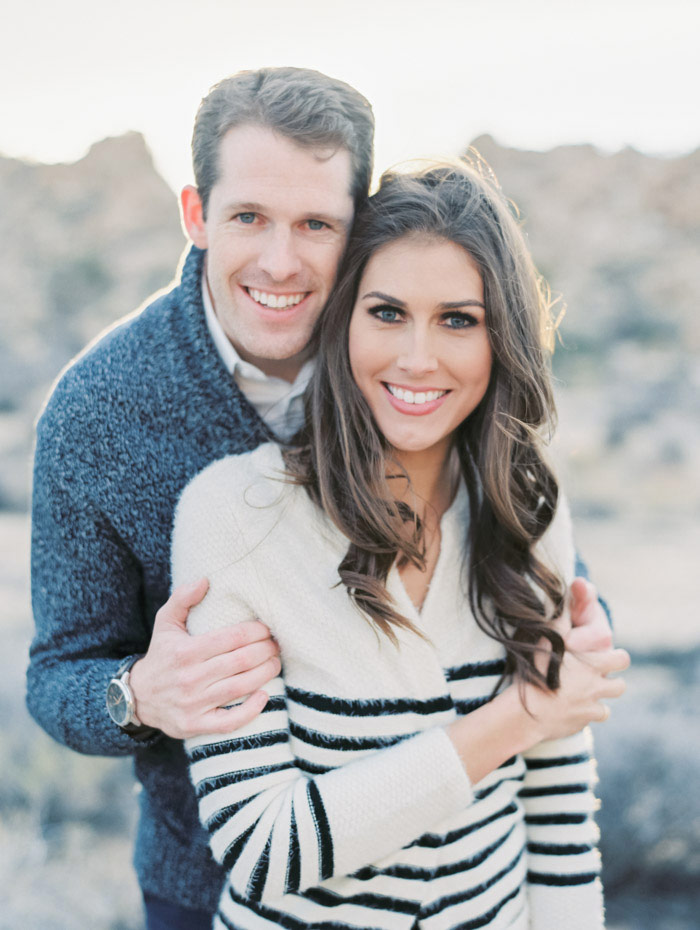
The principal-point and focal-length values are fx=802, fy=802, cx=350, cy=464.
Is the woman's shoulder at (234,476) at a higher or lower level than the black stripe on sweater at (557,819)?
higher

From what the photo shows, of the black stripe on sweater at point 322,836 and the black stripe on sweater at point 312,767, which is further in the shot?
the black stripe on sweater at point 312,767

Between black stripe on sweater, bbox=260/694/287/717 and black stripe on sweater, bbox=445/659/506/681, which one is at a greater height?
black stripe on sweater, bbox=445/659/506/681

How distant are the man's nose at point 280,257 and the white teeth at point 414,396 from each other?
1.30 ft

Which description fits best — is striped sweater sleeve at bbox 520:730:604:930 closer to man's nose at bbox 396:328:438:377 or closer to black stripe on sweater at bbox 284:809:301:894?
black stripe on sweater at bbox 284:809:301:894

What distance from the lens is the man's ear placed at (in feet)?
6.55

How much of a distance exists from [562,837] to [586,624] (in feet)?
1.41

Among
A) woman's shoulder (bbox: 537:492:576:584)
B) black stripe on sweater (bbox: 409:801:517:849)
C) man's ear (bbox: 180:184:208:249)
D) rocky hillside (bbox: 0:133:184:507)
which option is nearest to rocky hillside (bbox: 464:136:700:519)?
woman's shoulder (bbox: 537:492:576:584)

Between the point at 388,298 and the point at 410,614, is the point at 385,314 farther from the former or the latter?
the point at 410,614

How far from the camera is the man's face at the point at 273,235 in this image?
1.75 m

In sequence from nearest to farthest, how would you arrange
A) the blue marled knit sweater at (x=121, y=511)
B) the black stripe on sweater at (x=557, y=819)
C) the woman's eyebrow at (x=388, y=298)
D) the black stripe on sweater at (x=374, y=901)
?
the black stripe on sweater at (x=374, y=901)
the woman's eyebrow at (x=388, y=298)
the black stripe on sweater at (x=557, y=819)
the blue marled knit sweater at (x=121, y=511)

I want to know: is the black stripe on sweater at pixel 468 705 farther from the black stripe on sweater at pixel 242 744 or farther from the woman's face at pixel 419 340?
the woman's face at pixel 419 340

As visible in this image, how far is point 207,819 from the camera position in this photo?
1.36m

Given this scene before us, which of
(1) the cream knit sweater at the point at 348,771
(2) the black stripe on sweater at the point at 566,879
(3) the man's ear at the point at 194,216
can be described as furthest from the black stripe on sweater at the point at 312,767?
(3) the man's ear at the point at 194,216

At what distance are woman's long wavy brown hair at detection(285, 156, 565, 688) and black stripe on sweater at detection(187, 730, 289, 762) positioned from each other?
27 centimetres
